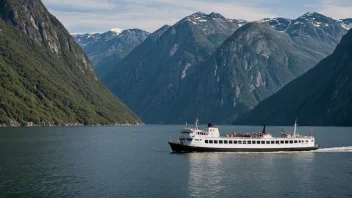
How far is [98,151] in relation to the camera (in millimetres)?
176875

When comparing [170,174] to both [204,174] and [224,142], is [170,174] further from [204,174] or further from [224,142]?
[224,142]

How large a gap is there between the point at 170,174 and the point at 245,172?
18.9 m

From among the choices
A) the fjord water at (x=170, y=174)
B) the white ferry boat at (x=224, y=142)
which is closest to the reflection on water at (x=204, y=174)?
the fjord water at (x=170, y=174)

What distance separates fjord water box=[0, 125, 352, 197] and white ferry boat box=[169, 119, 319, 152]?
13.1 ft

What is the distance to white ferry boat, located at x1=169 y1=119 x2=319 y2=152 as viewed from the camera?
541 feet

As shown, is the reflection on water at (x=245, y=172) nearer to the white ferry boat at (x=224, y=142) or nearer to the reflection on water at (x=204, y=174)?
→ the reflection on water at (x=204, y=174)

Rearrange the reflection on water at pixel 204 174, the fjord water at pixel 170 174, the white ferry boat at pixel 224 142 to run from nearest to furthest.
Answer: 1. the fjord water at pixel 170 174
2. the reflection on water at pixel 204 174
3. the white ferry boat at pixel 224 142

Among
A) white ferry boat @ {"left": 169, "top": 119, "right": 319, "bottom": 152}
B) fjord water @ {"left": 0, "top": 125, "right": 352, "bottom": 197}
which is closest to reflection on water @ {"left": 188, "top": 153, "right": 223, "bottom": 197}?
fjord water @ {"left": 0, "top": 125, "right": 352, "bottom": 197}

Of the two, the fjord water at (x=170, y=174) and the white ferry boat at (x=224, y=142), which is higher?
the white ferry boat at (x=224, y=142)

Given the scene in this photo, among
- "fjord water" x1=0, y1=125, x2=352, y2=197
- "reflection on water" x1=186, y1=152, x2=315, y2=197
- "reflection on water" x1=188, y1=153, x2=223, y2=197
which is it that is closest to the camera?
"fjord water" x1=0, y1=125, x2=352, y2=197

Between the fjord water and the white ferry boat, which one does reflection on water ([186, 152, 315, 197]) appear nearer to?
the fjord water

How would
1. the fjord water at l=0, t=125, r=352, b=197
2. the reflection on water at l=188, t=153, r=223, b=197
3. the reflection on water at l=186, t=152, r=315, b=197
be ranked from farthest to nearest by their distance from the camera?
the reflection on water at l=186, t=152, r=315, b=197 < the reflection on water at l=188, t=153, r=223, b=197 < the fjord water at l=0, t=125, r=352, b=197

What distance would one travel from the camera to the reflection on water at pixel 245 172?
101 meters

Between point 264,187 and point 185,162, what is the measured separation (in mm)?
42705
